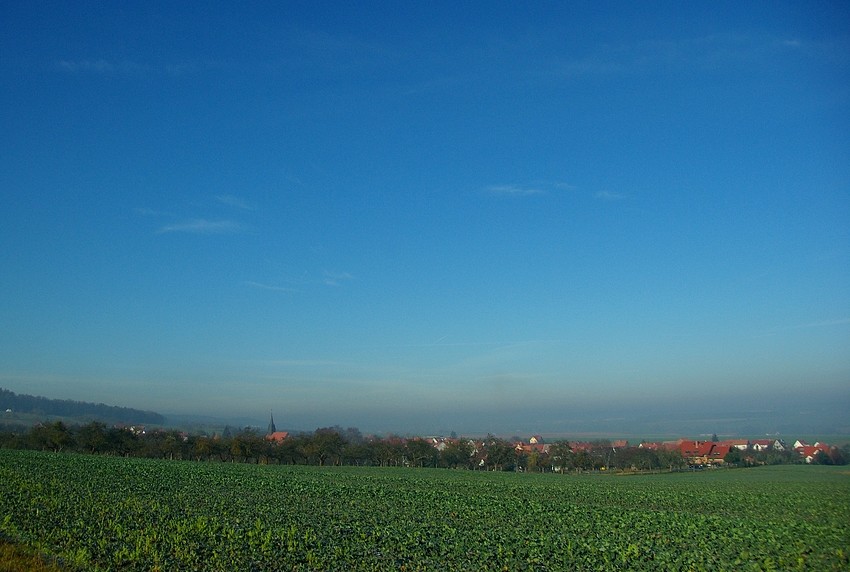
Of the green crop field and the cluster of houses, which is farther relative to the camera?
the cluster of houses

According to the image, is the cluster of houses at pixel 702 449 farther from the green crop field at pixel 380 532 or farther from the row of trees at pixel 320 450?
the green crop field at pixel 380 532

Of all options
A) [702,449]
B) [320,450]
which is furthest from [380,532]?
[702,449]

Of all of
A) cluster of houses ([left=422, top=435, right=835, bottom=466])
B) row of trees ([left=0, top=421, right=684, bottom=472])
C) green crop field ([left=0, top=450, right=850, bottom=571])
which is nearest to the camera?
green crop field ([left=0, top=450, right=850, bottom=571])

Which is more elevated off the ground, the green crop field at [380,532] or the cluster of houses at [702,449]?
the green crop field at [380,532]

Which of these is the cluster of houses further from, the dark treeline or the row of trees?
the row of trees

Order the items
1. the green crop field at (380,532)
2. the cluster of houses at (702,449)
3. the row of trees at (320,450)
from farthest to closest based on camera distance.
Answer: the cluster of houses at (702,449) < the row of trees at (320,450) < the green crop field at (380,532)

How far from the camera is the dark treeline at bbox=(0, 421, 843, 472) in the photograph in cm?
9506

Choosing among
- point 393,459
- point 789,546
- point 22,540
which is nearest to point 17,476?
point 22,540

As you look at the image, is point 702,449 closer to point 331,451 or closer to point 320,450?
point 331,451

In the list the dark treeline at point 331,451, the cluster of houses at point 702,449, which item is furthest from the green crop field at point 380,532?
the cluster of houses at point 702,449

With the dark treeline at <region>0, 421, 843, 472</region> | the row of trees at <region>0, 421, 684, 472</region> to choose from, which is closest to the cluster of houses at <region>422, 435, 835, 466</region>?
the dark treeline at <region>0, 421, 843, 472</region>

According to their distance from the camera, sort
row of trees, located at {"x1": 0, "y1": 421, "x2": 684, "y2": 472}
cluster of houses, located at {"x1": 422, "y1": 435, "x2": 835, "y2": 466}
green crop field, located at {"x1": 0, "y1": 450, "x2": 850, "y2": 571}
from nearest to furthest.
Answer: green crop field, located at {"x1": 0, "y1": 450, "x2": 850, "y2": 571}
row of trees, located at {"x1": 0, "y1": 421, "x2": 684, "y2": 472}
cluster of houses, located at {"x1": 422, "y1": 435, "x2": 835, "y2": 466}

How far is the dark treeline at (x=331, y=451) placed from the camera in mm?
95062

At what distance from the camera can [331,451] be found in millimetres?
104875
